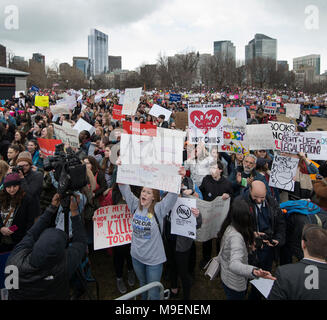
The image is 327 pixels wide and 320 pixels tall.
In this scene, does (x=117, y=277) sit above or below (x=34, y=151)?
below

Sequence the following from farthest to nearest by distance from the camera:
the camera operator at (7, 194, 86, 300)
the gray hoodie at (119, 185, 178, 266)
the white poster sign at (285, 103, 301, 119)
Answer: the white poster sign at (285, 103, 301, 119)
the gray hoodie at (119, 185, 178, 266)
the camera operator at (7, 194, 86, 300)

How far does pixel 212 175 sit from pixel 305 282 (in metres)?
2.62

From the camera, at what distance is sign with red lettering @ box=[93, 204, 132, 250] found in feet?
12.7

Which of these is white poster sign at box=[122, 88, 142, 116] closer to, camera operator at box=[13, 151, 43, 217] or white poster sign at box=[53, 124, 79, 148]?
Answer: white poster sign at box=[53, 124, 79, 148]

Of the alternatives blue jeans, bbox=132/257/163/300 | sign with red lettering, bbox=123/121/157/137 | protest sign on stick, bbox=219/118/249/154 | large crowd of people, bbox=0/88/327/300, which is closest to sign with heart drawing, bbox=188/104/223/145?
large crowd of people, bbox=0/88/327/300

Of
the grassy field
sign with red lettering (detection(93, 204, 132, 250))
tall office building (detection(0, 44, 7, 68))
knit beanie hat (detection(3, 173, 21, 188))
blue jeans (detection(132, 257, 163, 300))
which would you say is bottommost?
the grassy field

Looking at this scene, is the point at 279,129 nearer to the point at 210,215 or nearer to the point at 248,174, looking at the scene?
the point at 248,174

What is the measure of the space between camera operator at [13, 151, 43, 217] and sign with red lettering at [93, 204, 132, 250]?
0.89 metres

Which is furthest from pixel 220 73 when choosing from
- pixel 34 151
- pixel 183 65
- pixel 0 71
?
pixel 34 151

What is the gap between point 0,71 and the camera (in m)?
29.6

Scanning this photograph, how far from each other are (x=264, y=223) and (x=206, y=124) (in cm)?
236
